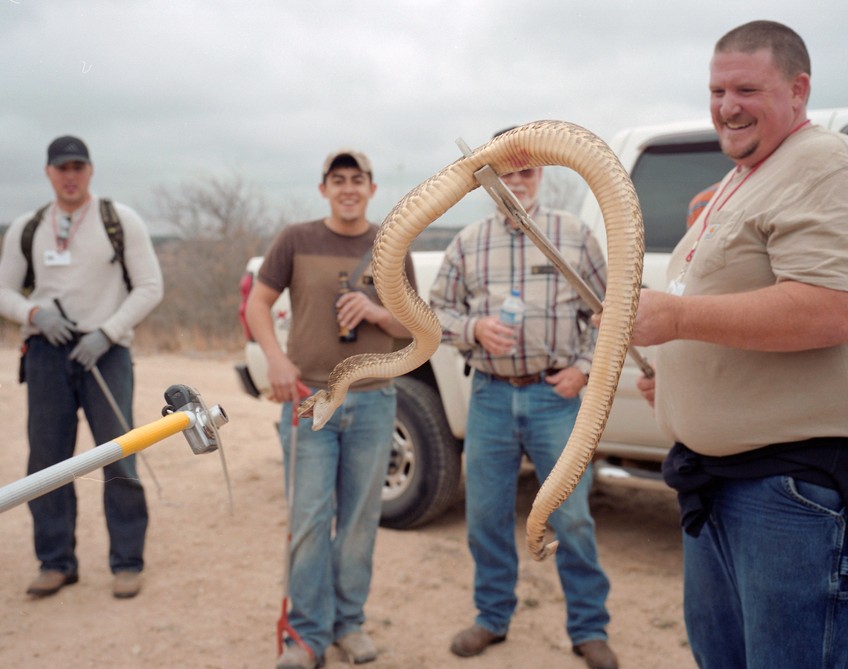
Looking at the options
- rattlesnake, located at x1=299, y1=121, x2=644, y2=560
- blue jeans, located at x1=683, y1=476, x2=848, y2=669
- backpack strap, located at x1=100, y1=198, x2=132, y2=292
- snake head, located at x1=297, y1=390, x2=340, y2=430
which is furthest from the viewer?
backpack strap, located at x1=100, y1=198, x2=132, y2=292

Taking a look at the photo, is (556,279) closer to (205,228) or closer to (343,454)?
(343,454)

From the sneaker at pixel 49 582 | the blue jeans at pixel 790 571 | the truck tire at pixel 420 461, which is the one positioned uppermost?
the blue jeans at pixel 790 571

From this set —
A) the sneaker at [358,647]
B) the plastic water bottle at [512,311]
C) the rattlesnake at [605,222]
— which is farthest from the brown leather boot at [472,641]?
the rattlesnake at [605,222]

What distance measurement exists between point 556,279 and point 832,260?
1.95 metres

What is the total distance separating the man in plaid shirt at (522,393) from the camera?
3.98 meters

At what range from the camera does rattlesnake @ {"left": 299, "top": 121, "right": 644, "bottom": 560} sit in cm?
159

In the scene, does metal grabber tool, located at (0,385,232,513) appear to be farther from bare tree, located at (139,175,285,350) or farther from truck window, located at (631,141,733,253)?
bare tree, located at (139,175,285,350)

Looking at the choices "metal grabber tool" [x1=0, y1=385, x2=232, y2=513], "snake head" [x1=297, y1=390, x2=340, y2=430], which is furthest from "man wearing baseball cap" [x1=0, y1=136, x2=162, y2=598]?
"metal grabber tool" [x1=0, y1=385, x2=232, y2=513]

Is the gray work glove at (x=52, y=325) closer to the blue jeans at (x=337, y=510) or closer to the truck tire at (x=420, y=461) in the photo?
the blue jeans at (x=337, y=510)

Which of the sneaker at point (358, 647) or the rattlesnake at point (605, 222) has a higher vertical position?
the rattlesnake at point (605, 222)

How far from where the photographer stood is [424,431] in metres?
5.57

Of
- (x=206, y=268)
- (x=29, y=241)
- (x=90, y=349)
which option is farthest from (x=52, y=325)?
(x=206, y=268)

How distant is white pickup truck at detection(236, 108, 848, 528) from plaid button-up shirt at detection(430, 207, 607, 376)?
503 mm

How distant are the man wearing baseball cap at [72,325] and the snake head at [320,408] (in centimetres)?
286
